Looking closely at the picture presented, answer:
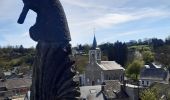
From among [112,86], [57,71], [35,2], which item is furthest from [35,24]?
[112,86]

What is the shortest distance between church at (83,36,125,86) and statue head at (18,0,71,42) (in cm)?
5600

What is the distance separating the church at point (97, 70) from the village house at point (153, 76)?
4.00 metres

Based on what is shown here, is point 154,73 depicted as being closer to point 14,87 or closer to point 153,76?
point 153,76

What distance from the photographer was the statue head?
412cm

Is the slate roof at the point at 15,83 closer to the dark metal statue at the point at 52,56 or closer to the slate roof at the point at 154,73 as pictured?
the slate roof at the point at 154,73

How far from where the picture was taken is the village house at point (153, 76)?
57.9 m

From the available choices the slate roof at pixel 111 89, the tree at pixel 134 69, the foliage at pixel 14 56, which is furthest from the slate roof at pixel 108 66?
the foliage at pixel 14 56

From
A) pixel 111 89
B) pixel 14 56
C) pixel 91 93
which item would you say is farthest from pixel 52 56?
pixel 14 56

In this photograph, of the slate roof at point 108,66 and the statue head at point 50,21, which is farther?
the slate roof at point 108,66

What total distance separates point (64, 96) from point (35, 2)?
1.10 meters

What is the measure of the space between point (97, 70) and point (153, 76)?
29.9 ft

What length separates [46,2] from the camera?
13.6 ft

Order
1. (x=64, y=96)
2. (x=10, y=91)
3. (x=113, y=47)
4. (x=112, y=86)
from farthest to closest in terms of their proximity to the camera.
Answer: (x=113, y=47), (x=10, y=91), (x=112, y=86), (x=64, y=96)

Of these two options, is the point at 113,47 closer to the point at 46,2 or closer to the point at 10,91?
the point at 10,91
